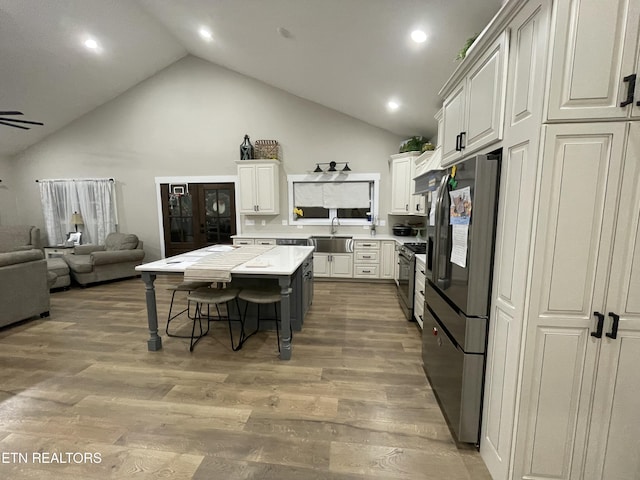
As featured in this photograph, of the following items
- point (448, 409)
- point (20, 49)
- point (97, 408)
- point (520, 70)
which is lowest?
point (97, 408)

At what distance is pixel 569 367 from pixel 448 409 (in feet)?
2.57

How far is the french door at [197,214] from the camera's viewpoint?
5.65m

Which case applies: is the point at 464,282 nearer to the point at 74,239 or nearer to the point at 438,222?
the point at 438,222

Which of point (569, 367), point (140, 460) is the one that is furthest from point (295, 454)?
point (569, 367)

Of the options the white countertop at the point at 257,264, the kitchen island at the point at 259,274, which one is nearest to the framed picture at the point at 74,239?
the white countertop at the point at 257,264

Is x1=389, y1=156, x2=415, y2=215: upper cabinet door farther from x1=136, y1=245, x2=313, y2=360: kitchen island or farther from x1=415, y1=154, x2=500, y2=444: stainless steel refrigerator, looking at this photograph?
x1=415, y1=154, x2=500, y2=444: stainless steel refrigerator

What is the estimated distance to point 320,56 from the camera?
347 centimetres

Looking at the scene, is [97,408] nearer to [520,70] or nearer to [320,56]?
[520,70]

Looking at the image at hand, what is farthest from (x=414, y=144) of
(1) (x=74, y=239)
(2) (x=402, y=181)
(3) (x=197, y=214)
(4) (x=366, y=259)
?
(1) (x=74, y=239)

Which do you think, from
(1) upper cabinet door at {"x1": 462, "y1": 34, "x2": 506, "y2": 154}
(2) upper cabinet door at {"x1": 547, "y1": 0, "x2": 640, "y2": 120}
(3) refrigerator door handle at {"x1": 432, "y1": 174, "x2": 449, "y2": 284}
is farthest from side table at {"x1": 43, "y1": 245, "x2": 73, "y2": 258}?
(2) upper cabinet door at {"x1": 547, "y1": 0, "x2": 640, "y2": 120}

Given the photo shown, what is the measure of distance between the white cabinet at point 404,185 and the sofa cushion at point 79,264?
5433mm

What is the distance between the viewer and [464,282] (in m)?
1.53

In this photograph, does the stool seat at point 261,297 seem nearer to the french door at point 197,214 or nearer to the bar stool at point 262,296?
the bar stool at point 262,296

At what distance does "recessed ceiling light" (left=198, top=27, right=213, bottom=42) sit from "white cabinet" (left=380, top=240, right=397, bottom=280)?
4.17m
